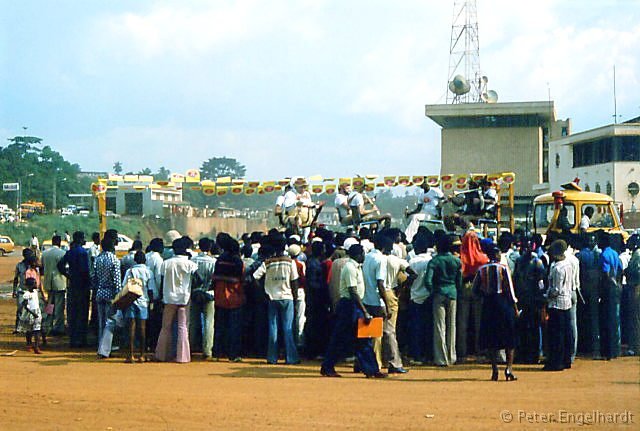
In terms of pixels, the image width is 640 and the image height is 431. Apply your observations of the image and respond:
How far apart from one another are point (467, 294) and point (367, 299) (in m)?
1.85

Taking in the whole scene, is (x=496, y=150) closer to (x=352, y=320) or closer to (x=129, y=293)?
(x=129, y=293)

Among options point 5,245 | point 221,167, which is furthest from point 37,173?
point 221,167

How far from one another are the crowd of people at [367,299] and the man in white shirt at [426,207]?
3562mm

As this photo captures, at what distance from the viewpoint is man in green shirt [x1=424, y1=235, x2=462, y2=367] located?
1245 cm

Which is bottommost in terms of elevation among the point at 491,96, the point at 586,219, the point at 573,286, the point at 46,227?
the point at 573,286

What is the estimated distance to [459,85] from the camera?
138 feet

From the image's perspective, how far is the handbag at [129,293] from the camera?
43.2 feet

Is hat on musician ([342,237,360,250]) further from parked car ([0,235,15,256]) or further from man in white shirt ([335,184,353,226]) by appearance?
parked car ([0,235,15,256])

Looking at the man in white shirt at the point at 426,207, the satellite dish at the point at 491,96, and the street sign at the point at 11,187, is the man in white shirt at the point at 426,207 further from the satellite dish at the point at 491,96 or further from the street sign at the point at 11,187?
the street sign at the point at 11,187

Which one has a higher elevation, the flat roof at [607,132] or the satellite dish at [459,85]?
the satellite dish at [459,85]

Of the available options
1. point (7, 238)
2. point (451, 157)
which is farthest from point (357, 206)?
point (7, 238)

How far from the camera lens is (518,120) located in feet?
158

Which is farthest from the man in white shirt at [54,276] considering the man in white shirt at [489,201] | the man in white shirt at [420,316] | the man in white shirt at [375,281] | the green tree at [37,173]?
the green tree at [37,173]

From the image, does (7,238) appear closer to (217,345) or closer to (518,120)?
(518,120)
